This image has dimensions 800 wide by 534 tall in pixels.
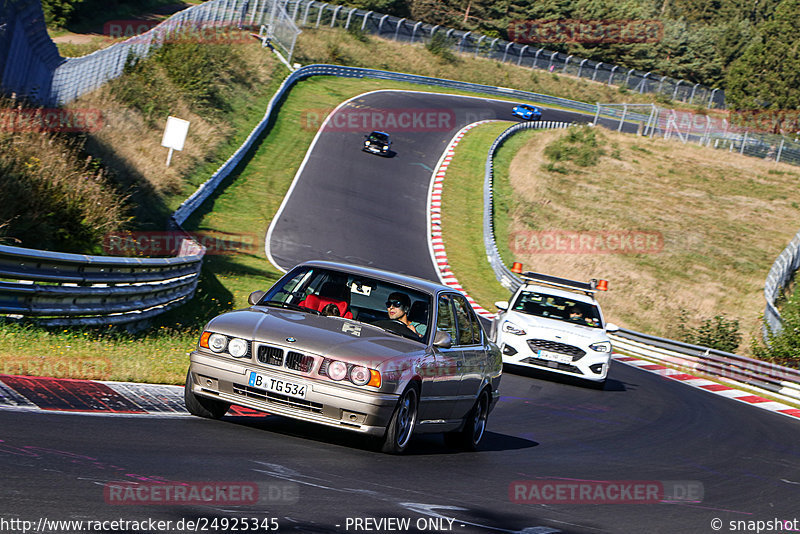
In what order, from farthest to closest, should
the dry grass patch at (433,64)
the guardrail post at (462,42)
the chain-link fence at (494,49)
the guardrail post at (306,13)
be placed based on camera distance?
the guardrail post at (462,42)
the chain-link fence at (494,49)
the guardrail post at (306,13)
the dry grass patch at (433,64)

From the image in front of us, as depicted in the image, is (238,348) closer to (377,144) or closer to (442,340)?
(442,340)

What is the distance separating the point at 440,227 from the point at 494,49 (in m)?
51.4

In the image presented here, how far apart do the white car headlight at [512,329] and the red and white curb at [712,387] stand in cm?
681

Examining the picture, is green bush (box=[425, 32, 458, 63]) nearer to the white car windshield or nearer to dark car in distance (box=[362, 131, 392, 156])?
dark car in distance (box=[362, 131, 392, 156])

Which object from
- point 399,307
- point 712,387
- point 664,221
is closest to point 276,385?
point 399,307

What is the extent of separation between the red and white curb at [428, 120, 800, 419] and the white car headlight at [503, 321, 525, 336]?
22.6 ft

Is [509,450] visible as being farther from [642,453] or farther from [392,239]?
[392,239]

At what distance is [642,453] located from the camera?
39.3 ft

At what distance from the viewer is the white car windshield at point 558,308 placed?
18.4 m

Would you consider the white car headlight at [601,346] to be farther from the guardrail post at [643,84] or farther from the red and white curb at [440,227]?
the guardrail post at [643,84]

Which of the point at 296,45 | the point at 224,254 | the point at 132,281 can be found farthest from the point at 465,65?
the point at 132,281

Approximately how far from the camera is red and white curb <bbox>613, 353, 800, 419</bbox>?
21455 mm

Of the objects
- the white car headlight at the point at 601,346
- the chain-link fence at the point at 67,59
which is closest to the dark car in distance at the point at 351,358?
the white car headlight at the point at 601,346

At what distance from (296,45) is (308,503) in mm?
61242
